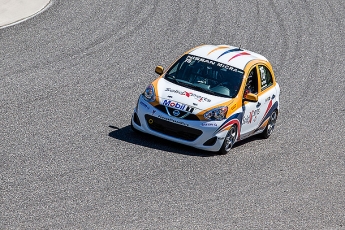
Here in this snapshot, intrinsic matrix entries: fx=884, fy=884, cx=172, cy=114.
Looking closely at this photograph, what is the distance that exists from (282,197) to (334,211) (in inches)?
32.8

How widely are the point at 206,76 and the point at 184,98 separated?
95cm

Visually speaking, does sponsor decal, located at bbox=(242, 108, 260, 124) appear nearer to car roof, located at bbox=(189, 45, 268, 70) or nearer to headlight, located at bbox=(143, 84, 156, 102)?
car roof, located at bbox=(189, 45, 268, 70)

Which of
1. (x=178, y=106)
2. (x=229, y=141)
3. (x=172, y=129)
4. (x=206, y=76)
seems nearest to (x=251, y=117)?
(x=229, y=141)

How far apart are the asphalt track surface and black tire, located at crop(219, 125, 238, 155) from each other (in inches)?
9.0

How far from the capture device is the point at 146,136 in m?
15.6

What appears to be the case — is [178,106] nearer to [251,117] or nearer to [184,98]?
[184,98]

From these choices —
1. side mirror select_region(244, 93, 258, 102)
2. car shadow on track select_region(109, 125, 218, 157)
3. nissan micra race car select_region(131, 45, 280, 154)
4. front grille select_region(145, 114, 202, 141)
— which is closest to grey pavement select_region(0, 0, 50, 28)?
nissan micra race car select_region(131, 45, 280, 154)

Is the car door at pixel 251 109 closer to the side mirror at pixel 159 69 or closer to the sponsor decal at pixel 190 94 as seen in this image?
the sponsor decal at pixel 190 94

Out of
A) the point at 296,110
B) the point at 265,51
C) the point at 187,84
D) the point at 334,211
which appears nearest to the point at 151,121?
the point at 187,84

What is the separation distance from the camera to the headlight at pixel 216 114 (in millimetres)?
15031

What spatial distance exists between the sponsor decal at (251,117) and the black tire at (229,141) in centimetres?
35

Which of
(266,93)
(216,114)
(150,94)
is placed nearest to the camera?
(216,114)

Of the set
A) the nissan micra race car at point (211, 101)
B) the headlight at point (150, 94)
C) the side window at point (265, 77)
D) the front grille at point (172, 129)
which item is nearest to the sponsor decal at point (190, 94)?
the nissan micra race car at point (211, 101)

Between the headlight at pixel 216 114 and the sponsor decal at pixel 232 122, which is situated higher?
the headlight at pixel 216 114
